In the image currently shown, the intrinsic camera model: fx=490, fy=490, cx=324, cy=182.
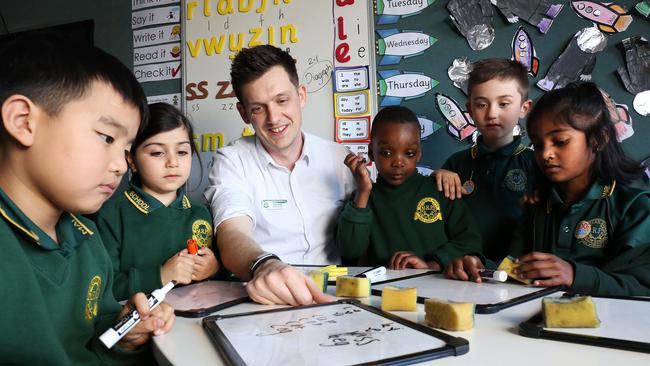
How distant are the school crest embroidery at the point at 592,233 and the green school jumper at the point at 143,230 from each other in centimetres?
99

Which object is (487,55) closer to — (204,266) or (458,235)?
(458,235)

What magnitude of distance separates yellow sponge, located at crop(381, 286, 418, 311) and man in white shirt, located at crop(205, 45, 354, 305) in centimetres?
83

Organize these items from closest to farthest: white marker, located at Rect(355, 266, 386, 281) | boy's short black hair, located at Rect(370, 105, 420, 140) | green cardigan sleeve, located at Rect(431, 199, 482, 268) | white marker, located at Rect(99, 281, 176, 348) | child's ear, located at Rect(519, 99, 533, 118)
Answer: white marker, located at Rect(99, 281, 176, 348), white marker, located at Rect(355, 266, 386, 281), green cardigan sleeve, located at Rect(431, 199, 482, 268), boy's short black hair, located at Rect(370, 105, 420, 140), child's ear, located at Rect(519, 99, 533, 118)

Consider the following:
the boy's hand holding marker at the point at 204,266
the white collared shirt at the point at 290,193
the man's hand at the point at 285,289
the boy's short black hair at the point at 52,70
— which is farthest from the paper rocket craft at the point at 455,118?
the boy's short black hair at the point at 52,70

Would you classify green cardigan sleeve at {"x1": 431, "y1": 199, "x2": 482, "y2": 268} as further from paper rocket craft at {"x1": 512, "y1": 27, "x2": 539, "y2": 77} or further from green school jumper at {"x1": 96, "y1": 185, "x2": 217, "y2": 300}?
paper rocket craft at {"x1": 512, "y1": 27, "x2": 539, "y2": 77}

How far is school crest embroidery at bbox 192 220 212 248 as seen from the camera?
54.7 inches

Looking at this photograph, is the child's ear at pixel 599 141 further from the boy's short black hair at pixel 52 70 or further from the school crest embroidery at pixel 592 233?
the boy's short black hair at pixel 52 70

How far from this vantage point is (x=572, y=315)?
2.13ft

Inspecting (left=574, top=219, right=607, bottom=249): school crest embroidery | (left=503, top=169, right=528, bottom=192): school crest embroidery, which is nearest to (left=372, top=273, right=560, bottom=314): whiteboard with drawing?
(left=574, top=219, right=607, bottom=249): school crest embroidery

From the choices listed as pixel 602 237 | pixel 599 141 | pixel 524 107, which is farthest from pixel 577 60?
pixel 602 237

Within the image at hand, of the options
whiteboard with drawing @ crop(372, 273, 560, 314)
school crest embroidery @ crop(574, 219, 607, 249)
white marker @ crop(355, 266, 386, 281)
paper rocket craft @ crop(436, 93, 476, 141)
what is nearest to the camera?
whiteboard with drawing @ crop(372, 273, 560, 314)

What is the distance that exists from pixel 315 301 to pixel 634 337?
47cm

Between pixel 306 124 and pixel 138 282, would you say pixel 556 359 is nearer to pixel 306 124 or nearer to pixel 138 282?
pixel 138 282

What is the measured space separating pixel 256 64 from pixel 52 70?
0.94 m
